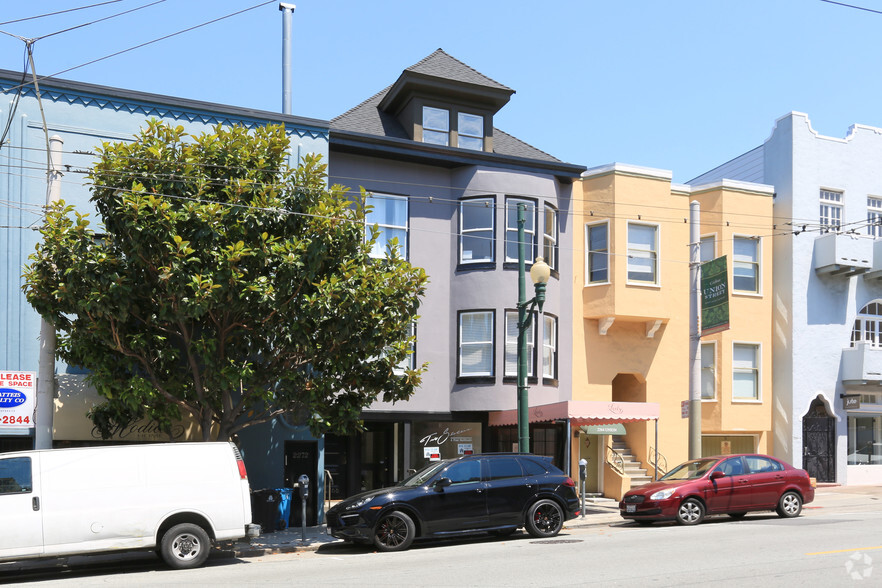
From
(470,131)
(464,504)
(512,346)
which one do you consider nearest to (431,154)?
(470,131)

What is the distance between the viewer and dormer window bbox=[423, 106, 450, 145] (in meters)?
23.7

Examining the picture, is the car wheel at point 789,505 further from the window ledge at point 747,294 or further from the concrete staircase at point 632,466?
the window ledge at point 747,294

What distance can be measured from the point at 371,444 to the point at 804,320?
13691mm

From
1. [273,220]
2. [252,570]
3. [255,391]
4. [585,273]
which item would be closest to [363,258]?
[273,220]

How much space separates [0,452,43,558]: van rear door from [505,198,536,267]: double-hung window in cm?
1310

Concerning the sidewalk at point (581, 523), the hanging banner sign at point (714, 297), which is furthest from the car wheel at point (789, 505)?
the hanging banner sign at point (714, 297)

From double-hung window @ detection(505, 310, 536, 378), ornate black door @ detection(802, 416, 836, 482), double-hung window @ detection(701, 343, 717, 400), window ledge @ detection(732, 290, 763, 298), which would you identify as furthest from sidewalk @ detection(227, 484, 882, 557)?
window ledge @ detection(732, 290, 763, 298)

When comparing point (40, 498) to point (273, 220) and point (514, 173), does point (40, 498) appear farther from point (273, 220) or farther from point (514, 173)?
point (514, 173)

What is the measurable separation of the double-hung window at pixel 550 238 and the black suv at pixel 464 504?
8171mm

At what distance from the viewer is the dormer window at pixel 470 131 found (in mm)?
24062

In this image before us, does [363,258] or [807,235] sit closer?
[363,258]

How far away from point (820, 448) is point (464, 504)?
16.7 metres

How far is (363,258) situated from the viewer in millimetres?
15883

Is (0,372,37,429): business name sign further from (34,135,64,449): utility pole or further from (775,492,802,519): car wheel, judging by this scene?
(775,492,802,519): car wheel
